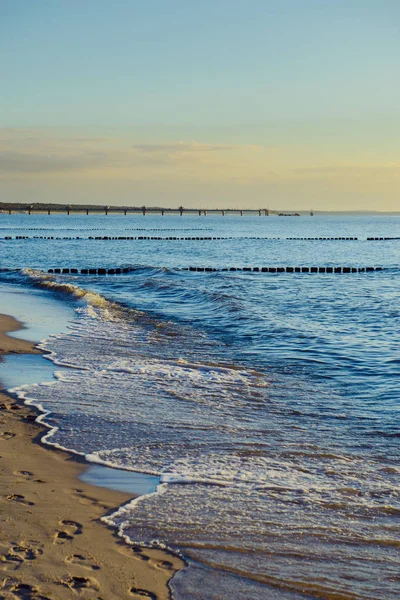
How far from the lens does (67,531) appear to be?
15.4 ft

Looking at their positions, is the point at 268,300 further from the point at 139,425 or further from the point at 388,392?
the point at 139,425

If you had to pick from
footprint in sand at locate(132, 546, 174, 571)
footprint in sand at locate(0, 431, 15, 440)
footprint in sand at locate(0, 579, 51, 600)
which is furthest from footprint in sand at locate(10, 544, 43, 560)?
footprint in sand at locate(0, 431, 15, 440)

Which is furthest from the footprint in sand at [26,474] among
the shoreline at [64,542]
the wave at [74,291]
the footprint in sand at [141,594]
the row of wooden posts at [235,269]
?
the row of wooden posts at [235,269]

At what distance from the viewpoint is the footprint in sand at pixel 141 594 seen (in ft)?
13.0

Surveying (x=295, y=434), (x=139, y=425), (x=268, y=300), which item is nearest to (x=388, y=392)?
(x=295, y=434)

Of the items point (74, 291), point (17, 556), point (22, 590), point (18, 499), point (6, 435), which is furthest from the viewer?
point (74, 291)

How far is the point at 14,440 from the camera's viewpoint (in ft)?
22.1

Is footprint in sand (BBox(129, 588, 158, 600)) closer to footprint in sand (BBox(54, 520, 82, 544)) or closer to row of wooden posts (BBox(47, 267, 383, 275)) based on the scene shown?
footprint in sand (BBox(54, 520, 82, 544))

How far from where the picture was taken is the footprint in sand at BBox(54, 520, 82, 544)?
14.9 feet

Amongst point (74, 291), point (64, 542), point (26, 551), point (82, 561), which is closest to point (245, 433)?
point (64, 542)

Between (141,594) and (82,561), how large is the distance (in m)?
0.52

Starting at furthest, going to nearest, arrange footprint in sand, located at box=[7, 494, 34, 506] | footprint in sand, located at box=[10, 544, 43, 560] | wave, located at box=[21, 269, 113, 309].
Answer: wave, located at box=[21, 269, 113, 309]
footprint in sand, located at box=[7, 494, 34, 506]
footprint in sand, located at box=[10, 544, 43, 560]

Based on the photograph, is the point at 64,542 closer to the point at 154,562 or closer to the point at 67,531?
the point at 67,531

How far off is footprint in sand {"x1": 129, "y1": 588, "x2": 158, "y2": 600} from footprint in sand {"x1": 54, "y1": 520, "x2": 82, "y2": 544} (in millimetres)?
757
